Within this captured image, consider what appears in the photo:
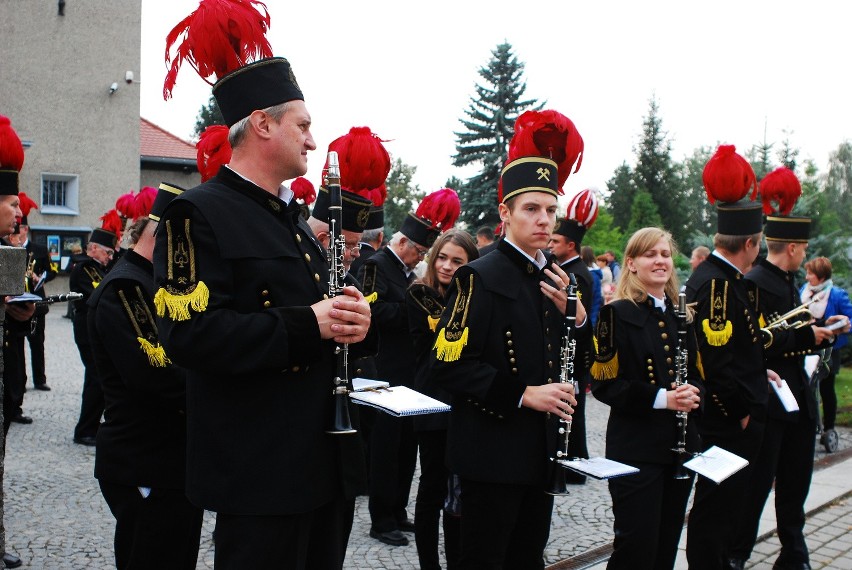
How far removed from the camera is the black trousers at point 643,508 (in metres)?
4.29

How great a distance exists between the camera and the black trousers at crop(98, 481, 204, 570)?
363 cm

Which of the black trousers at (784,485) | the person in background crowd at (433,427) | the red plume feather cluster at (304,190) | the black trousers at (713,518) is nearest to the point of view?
the person in background crowd at (433,427)

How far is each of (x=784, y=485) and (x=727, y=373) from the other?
4.44ft

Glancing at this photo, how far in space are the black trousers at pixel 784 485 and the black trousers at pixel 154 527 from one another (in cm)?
375

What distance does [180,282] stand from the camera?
2.61 meters

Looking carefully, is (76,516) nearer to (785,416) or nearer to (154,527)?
(154,527)

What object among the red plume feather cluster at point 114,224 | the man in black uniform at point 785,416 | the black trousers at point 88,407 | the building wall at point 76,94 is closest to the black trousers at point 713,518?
the man in black uniform at point 785,416

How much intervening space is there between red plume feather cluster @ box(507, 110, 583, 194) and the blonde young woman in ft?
2.56

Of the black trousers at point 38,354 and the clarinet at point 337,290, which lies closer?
the clarinet at point 337,290

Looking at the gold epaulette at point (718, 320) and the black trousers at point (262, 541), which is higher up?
the gold epaulette at point (718, 320)

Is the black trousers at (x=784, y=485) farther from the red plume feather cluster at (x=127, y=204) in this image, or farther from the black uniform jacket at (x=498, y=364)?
the red plume feather cluster at (x=127, y=204)

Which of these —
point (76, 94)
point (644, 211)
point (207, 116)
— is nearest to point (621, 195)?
point (644, 211)

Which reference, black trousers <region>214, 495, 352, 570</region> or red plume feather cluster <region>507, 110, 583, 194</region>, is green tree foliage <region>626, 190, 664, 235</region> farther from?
black trousers <region>214, 495, 352, 570</region>

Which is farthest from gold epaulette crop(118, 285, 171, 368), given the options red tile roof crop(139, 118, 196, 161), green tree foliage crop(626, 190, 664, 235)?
green tree foliage crop(626, 190, 664, 235)
